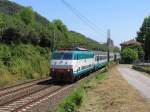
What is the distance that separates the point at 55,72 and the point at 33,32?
60.0 ft

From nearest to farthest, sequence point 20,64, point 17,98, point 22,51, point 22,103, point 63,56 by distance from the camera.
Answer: point 22,103
point 17,98
point 63,56
point 20,64
point 22,51

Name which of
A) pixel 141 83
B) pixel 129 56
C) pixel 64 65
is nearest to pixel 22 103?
pixel 64 65

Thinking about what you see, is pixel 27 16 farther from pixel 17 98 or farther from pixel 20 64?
pixel 17 98

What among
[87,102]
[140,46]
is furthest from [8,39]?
[140,46]

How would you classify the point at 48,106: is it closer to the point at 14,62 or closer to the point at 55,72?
the point at 55,72

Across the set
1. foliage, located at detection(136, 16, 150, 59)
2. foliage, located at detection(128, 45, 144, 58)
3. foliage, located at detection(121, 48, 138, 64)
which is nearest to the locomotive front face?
foliage, located at detection(136, 16, 150, 59)

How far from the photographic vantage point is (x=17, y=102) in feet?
76.1

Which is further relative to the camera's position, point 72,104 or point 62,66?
point 62,66

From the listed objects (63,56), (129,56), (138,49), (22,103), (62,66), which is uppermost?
(138,49)

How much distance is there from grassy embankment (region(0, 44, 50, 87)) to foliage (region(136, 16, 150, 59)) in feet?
170

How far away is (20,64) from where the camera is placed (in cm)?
4222

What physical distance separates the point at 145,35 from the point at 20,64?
81.2 meters

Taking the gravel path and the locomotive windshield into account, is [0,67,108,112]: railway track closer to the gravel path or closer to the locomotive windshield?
the gravel path

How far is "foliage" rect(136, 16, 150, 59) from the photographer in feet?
390
